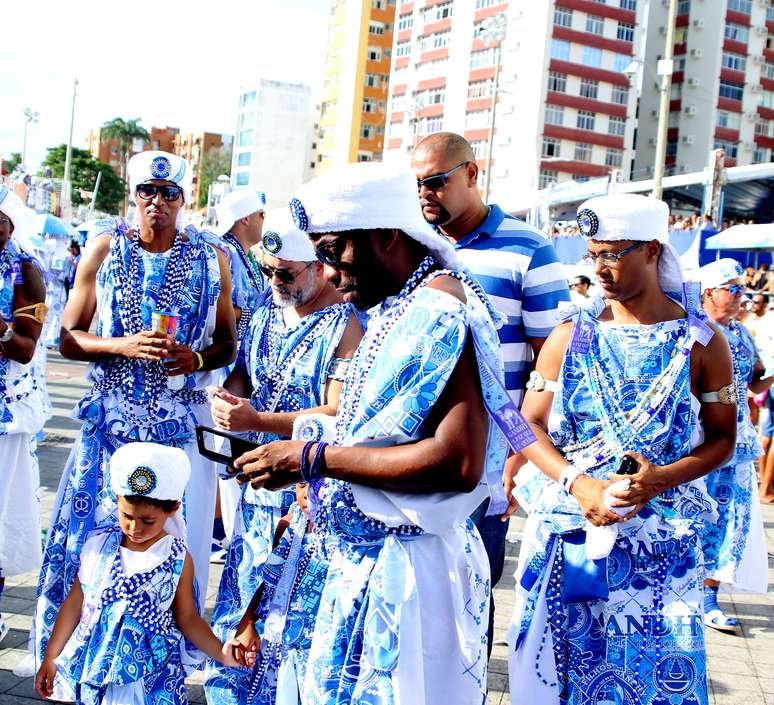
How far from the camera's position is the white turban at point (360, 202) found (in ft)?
8.20

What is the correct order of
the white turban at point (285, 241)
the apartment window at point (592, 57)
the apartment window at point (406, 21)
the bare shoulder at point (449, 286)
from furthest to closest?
the apartment window at point (406, 21)
the apartment window at point (592, 57)
the white turban at point (285, 241)
the bare shoulder at point (449, 286)

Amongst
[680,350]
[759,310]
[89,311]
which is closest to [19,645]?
[89,311]

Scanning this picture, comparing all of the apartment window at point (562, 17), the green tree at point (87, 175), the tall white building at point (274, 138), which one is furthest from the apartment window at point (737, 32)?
the tall white building at point (274, 138)

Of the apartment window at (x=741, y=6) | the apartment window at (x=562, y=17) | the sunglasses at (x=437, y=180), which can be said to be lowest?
the sunglasses at (x=437, y=180)

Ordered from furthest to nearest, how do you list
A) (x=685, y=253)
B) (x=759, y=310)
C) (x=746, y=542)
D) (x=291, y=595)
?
(x=685, y=253)
(x=759, y=310)
(x=746, y=542)
(x=291, y=595)

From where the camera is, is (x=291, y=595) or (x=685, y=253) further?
(x=685, y=253)

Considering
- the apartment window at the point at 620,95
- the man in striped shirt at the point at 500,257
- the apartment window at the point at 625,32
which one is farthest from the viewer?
the apartment window at the point at 620,95

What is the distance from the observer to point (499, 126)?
72375 millimetres

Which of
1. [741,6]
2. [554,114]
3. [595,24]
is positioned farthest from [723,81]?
[554,114]

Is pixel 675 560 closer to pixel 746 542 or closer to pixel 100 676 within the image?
pixel 100 676

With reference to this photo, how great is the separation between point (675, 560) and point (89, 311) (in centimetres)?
281

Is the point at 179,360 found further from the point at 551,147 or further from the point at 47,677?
the point at 551,147

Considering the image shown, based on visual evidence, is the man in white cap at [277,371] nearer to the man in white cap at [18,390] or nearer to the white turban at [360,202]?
the white turban at [360,202]

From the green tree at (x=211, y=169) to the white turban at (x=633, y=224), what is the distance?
128 m
